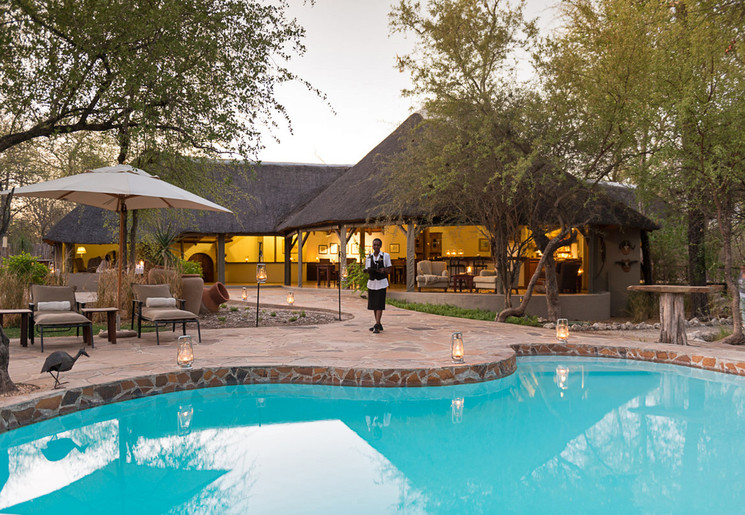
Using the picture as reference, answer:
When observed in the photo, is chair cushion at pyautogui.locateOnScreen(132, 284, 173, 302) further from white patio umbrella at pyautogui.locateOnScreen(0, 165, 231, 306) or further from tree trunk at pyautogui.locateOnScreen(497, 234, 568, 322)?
tree trunk at pyautogui.locateOnScreen(497, 234, 568, 322)

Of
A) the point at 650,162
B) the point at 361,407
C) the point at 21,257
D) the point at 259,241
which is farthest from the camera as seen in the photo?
the point at 259,241

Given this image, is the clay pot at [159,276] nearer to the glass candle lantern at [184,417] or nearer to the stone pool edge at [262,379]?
the stone pool edge at [262,379]

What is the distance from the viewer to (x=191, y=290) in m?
10.5

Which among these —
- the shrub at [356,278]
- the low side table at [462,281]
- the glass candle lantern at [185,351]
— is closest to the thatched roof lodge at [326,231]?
the low side table at [462,281]

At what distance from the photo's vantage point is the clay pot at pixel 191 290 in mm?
10438

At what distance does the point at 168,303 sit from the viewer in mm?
8398

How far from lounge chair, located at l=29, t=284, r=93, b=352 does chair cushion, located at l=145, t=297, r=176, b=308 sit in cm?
100

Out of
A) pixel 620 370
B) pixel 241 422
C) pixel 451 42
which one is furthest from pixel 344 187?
pixel 241 422

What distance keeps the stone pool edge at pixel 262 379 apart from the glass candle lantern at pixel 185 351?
0.31 feet

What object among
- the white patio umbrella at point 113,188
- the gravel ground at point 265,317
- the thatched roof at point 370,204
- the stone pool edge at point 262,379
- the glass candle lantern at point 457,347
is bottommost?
the stone pool edge at point 262,379

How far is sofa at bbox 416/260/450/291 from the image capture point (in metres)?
15.4

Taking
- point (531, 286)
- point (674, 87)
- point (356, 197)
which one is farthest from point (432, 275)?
point (674, 87)

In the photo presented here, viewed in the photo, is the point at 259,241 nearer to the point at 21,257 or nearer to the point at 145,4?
the point at 21,257

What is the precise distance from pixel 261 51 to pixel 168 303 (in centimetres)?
424
